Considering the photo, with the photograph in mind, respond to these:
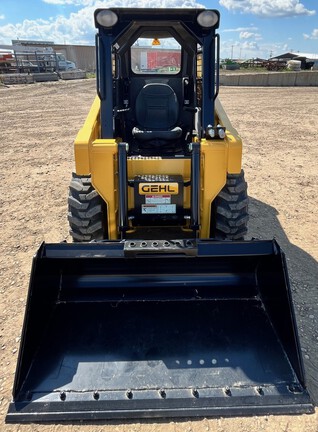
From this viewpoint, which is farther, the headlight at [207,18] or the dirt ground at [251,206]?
the headlight at [207,18]

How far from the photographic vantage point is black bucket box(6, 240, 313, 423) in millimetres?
2361

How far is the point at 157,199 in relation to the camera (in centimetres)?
337

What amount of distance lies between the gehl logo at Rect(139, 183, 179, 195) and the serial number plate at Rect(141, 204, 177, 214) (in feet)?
0.42

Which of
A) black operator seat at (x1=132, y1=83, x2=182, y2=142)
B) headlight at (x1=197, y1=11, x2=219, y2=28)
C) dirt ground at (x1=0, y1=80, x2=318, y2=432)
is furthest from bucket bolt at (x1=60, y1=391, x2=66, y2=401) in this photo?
headlight at (x1=197, y1=11, x2=219, y2=28)

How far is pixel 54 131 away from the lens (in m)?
10.7

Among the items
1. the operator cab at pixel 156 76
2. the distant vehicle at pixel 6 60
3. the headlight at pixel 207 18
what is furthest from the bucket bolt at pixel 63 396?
the distant vehicle at pixel 6 60

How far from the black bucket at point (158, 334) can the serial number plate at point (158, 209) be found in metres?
0.55

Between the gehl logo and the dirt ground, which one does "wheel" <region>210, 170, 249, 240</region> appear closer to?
the gehl logo

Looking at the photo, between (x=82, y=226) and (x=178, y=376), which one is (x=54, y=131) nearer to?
(x=82, y=226)

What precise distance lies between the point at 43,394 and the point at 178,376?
90 cm

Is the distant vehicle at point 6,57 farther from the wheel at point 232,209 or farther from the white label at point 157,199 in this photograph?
the wheel at point 232,209

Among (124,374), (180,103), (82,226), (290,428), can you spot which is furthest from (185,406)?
(180,103)

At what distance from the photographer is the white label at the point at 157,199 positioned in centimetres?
335

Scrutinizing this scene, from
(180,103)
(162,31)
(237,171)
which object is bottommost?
(237,171)
